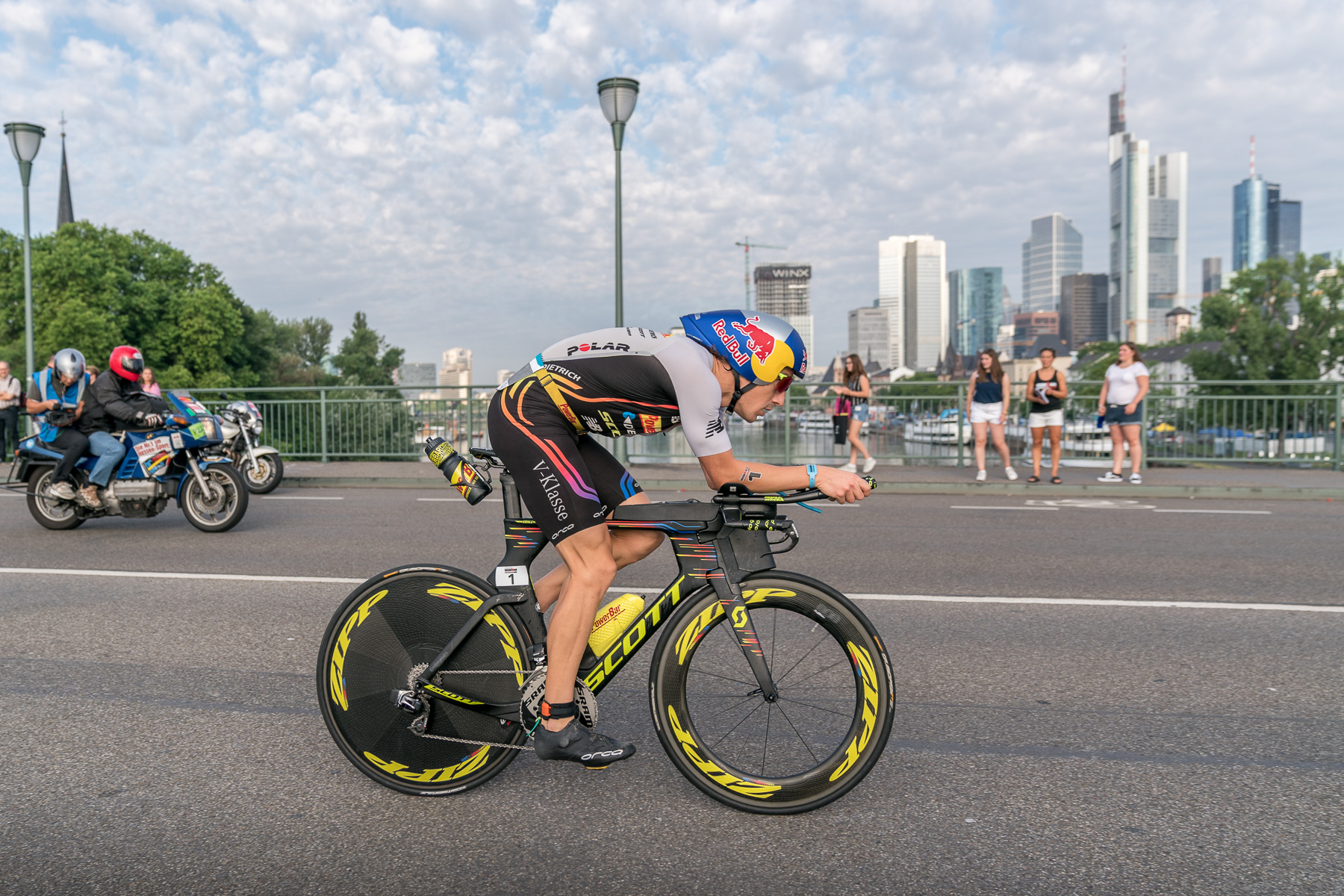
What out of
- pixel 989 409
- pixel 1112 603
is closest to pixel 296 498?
pixel 989 409

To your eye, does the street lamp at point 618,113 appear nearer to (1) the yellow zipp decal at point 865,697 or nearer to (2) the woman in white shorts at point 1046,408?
(2) the woman in white shorts at point 1046,408

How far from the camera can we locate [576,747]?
9.99ft

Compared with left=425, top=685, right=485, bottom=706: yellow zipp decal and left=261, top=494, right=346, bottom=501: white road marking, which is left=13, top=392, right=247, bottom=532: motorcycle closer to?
left=261, top=494, right=346, bottom=501: white road marking

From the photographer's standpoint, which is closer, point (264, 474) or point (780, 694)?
point (780, 694)

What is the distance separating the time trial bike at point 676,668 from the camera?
116 inches

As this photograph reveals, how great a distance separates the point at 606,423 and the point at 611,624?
642 mm

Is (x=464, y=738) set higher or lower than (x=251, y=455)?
lower

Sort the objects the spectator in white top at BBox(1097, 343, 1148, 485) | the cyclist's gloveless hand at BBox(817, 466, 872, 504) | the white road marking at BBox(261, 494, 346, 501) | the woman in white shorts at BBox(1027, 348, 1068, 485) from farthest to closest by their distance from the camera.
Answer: the woman in white shorts at BBox(1027, 348, 1068, 485), the spectator in white top at BBox(1097, 343, 1148, 485), the white road marking at BBox(261, 494, 346, 501), the cyclist's gloveless hand at BBox(817, 466, 872, 504)

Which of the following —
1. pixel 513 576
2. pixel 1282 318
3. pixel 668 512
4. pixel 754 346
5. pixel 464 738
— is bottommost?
pixel 464 738

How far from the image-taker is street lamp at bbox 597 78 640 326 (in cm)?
1573

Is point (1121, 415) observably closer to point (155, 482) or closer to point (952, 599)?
point (952, 599)

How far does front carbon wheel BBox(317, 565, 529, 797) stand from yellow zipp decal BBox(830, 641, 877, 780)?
1072 millimetres

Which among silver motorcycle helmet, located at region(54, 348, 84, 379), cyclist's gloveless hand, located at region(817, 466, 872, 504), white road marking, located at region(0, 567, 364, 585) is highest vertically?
silver motorcycle helmet, located at region(54, 348, 84, 379)

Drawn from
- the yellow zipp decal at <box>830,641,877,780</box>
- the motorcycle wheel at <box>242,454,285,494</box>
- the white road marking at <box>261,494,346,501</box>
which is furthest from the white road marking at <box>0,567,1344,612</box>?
the motorcycle wheel at <box>242,454,285,494</box>
